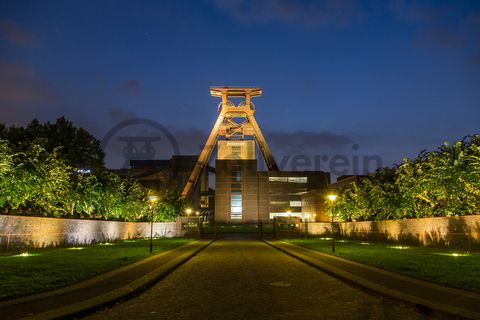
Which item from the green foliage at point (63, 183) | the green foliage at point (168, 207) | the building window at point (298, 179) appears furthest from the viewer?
the building window at point (298, 179)

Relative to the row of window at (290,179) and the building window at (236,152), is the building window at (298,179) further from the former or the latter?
the building window at (236,152)

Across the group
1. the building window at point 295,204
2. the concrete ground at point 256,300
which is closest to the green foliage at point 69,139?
the concrete ground at point 256,300

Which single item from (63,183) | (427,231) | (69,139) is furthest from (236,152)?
(427,231)

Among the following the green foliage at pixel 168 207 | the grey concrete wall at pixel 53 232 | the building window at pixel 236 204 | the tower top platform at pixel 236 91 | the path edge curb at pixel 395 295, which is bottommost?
the path edge curb at pixel 395 295

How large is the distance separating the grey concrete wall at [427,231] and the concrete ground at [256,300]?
14403 mm

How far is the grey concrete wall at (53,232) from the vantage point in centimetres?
2578

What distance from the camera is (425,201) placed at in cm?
3616

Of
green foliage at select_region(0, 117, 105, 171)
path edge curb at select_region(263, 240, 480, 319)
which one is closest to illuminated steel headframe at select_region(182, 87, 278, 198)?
green foliage at select_region(0, 117, 105, 171)

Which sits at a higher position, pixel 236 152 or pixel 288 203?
pixel 236 152

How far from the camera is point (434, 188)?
103 ft

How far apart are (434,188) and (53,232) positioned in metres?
26.9

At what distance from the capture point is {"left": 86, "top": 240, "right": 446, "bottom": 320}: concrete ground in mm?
9859

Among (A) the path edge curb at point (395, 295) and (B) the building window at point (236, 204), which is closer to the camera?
(A) the path edge curb at point (395, 295)

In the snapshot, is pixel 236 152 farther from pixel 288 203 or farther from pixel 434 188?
pixel 434 188
